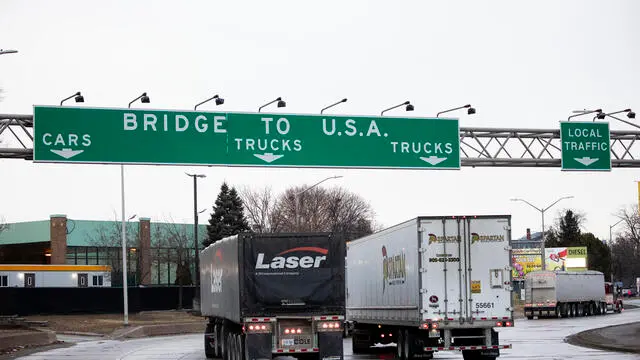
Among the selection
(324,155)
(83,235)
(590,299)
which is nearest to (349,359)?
(324,155)

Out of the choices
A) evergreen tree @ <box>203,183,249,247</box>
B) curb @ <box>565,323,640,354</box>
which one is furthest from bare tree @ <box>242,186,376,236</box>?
curb @ <box>565,323,640,354</box>

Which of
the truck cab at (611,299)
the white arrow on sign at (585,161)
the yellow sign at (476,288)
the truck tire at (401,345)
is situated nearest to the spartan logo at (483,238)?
the yellow sign at (476,288)

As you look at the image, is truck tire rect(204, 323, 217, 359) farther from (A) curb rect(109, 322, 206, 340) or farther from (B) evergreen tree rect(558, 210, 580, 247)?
(B) evergreen tree rect(558, 210, 580, 247)

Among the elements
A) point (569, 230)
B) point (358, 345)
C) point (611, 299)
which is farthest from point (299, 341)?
point (569, 230)

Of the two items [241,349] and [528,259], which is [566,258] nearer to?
[528,259]

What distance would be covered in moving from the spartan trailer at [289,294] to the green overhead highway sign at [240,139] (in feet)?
14.8

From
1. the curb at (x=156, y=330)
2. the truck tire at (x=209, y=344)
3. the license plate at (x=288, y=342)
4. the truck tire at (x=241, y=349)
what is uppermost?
the license plate at (x=288, y=342)

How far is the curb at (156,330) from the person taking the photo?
167 feet

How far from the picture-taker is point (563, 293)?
67.0m

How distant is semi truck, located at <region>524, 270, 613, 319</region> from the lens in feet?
215

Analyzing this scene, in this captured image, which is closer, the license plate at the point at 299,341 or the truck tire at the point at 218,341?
the license plate at the point at 299,341

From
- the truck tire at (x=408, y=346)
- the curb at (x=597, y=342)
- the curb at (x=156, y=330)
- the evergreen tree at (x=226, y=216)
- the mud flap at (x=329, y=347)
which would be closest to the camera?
the mud flap at (x=329, y=347)

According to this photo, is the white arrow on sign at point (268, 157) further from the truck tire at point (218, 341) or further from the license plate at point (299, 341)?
the license plate at point (299, 341)

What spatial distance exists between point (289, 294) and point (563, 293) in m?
46.9
